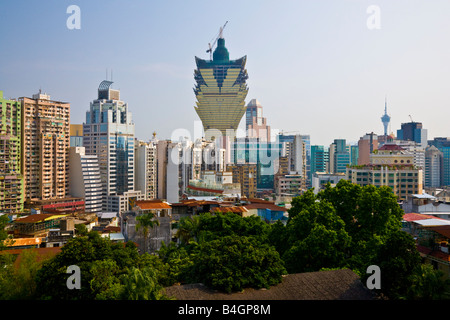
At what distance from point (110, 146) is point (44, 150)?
933cm

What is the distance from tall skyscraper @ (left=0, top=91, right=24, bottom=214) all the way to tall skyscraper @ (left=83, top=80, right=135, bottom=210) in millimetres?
10928

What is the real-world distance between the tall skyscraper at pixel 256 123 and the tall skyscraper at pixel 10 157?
66.2 m

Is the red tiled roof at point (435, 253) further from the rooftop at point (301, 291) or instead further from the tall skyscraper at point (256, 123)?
the tall skyscraper at point (256, 123)

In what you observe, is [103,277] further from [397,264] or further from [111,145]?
[111,145]

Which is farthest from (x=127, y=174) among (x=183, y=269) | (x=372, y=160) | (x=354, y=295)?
(x=354, y=295)

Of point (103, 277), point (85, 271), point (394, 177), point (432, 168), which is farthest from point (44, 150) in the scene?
point (432, 168)

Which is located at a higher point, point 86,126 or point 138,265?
point 86,126

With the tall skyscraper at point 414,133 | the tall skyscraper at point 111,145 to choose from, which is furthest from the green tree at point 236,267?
the tall skyscraper at point 414,133

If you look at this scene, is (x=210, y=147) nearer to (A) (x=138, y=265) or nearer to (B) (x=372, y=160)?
(B) (x=372, y=160)

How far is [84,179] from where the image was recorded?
158ft

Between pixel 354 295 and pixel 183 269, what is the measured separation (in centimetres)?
526

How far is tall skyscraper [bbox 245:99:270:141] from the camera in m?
107

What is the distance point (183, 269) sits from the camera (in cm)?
1285
